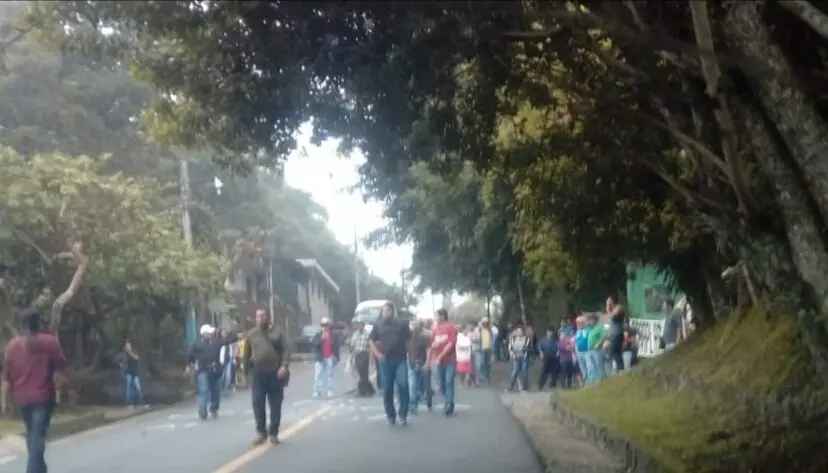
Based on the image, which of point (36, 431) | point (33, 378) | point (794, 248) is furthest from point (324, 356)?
point (794, 248)

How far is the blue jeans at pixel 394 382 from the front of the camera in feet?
57.9

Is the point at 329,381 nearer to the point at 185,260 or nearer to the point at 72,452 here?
the point at 185,260

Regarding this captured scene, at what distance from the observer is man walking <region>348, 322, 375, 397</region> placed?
24812 mm

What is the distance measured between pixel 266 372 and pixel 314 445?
111 centimetres

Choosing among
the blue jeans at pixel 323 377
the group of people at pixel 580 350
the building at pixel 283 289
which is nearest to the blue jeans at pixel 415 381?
the group of people at pixel 580 350

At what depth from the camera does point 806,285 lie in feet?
33.6

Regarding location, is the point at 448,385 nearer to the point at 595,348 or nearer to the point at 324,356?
the point at 595,348

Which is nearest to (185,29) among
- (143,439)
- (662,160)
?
(662,160)

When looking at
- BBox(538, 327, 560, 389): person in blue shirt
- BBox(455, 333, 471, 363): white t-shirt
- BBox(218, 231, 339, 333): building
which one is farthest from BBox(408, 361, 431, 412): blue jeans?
BBox(218, 231, 339, 333): building

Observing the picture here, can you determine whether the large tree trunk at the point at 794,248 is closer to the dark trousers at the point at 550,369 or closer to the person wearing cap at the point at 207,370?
the person wearing cap at the point at 207,370

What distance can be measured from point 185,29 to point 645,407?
26.6 ft

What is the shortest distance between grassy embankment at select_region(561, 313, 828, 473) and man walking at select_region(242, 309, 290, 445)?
3991mm

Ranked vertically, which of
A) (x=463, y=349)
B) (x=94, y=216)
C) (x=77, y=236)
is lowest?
(x=463, y=349)

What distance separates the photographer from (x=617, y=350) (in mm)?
23188
